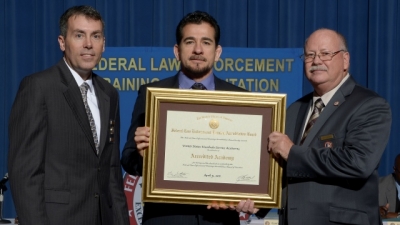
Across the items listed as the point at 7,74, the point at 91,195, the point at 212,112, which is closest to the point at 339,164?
the point at 212,112

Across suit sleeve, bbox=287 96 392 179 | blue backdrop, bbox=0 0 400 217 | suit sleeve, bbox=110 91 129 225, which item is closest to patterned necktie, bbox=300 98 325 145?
suit sleeve, bbox=287 96 392 179

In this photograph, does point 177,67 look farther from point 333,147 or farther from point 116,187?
point 333,147

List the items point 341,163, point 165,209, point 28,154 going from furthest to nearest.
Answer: point 165,209
point 341,163
point 28,154

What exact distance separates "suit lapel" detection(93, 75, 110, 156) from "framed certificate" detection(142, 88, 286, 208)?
7.4 inches

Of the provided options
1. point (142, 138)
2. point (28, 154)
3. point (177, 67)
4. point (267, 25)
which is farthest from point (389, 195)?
point (28, 154)

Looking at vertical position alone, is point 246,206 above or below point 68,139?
below

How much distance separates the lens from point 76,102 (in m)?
3.22

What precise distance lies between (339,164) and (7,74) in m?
4.79

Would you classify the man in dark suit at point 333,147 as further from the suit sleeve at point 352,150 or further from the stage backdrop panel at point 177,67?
the stage backdrop panel at point 177,67

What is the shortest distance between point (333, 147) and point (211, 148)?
0.55m

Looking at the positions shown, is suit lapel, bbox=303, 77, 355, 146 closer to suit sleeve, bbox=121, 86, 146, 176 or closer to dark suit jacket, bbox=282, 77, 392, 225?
dark suit jacket, bbox=282, 77, 392, 225

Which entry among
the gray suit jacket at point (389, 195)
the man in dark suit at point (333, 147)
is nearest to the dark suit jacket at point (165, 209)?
the man in dark suit at point (333, 147)

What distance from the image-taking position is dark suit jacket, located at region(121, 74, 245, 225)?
3.46 meters
